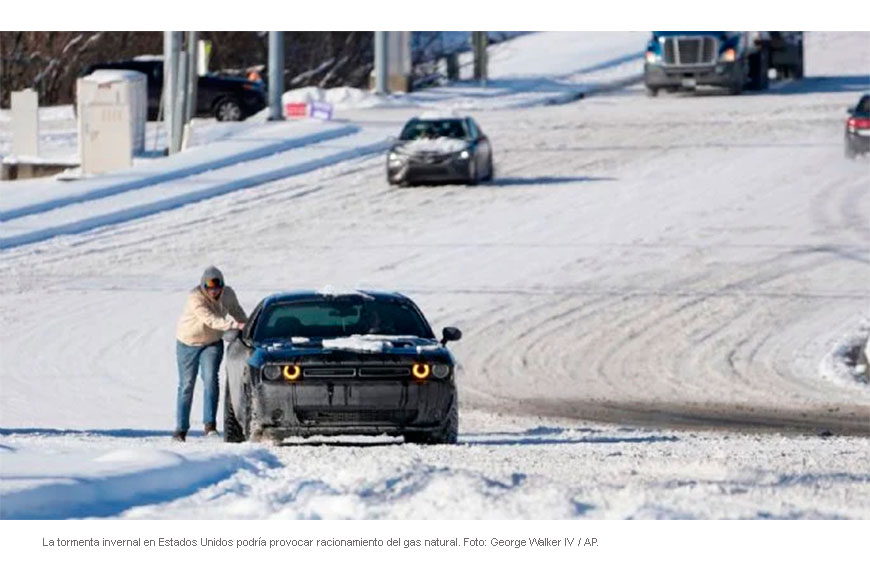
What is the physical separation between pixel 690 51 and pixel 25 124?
16625 millimetres

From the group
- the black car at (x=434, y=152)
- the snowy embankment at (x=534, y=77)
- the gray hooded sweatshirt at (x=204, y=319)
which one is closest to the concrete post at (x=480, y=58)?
the snowy embankment at (x=534, y=77)

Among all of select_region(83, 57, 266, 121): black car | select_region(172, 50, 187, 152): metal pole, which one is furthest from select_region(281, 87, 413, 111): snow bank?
select_region(172, 50, 187, 152): metal pole

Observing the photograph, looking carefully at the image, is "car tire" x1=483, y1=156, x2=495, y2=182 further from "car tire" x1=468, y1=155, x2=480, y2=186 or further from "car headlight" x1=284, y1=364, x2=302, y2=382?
"car headlight" x1=284, y1=364, x2=302, y2=382

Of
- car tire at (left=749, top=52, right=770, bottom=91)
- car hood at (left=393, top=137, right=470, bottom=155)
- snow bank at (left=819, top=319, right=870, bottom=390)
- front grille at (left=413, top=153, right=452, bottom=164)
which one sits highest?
car tire at (left=749, top=52, right=770, bottom=91)

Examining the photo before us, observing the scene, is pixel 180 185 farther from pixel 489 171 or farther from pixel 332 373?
pixel 332 373

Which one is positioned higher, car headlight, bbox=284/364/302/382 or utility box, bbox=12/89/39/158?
utility box, bbox=12/89/39/158

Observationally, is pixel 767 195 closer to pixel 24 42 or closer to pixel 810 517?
pixel 24 42

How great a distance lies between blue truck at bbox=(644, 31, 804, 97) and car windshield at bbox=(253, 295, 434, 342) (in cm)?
3406

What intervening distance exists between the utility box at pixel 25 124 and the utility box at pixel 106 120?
121 cm

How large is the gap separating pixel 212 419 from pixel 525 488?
21.6 feet

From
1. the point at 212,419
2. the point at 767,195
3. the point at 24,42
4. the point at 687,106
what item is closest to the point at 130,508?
the point at 212,419

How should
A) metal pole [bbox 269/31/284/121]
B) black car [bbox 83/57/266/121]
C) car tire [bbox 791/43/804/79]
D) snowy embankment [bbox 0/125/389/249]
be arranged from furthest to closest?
car tire [bbox 791/43/804/79], black car [bbox 83/57/266/121], metal pole [bbox 269/31/284/121], snowy embankment [bbox 0/125/389/249]

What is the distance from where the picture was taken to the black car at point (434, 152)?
38938 millimetres

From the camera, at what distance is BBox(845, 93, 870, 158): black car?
40.5 metres
